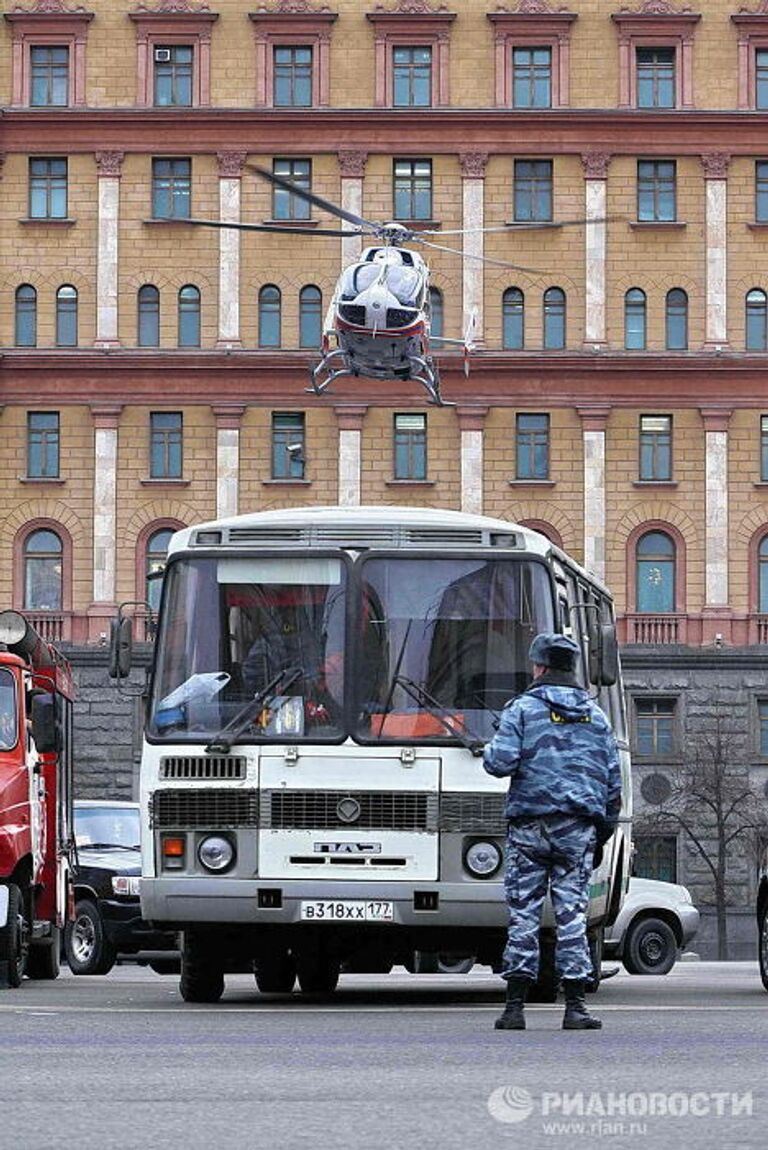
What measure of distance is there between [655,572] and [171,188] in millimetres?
14392

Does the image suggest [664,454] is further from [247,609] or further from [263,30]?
[247,609]

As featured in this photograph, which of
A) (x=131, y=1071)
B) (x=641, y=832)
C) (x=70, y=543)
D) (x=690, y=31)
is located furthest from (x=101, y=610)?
(x=131, y=1071)

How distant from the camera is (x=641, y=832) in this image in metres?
66.0

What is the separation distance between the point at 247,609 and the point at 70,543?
52027mm

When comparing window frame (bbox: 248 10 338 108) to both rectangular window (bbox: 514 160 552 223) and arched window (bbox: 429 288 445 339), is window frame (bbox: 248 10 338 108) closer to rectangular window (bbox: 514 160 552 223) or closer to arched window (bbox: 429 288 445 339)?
rectangular window (bbox: 514 160 552 223)

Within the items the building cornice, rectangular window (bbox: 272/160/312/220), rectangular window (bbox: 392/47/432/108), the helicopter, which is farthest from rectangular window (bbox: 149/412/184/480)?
the helicopter

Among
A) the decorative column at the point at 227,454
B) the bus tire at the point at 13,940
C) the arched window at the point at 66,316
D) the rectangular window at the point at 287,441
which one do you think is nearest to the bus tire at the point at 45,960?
the bus tire at the point at 13,940

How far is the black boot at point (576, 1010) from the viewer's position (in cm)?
1451

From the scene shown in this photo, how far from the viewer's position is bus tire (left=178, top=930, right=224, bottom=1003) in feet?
61.5

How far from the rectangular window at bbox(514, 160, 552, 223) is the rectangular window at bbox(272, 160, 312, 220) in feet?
16.0

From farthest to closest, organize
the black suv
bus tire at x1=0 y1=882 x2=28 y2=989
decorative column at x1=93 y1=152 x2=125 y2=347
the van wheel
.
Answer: decorative column at x1=93 y1=152 x2=125 y2=347
the van wheel
the black suv
bus tire at x1=0 y1=882 x2=28 y2=989

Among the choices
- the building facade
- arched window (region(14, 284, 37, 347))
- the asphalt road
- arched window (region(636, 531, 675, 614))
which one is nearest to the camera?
the asphalt road

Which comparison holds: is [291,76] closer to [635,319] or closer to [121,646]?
[635,319]

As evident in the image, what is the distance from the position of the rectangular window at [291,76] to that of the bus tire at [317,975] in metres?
51.4
